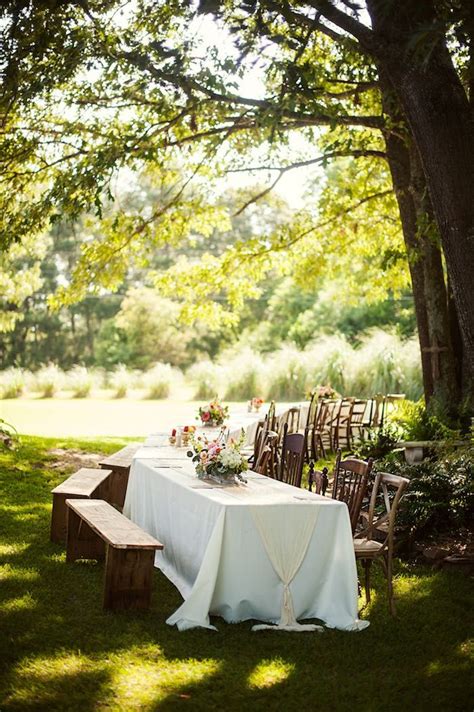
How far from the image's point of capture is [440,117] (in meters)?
7.38

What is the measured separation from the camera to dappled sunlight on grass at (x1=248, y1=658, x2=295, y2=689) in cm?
466

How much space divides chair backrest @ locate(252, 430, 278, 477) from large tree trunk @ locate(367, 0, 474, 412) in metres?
2.49

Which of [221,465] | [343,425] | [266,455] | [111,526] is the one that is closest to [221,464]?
[221,465]

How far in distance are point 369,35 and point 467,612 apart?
5035 mm

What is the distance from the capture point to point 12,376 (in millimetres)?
32188

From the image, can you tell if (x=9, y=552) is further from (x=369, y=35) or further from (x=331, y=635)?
(x=369, y=35)

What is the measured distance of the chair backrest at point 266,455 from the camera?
27.6ft

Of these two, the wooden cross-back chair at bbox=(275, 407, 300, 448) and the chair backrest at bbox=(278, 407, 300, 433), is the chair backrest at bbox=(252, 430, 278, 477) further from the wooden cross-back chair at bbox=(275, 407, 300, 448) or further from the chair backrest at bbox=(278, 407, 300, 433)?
the chair backrest at bbox=(278, 407, 300, 433)

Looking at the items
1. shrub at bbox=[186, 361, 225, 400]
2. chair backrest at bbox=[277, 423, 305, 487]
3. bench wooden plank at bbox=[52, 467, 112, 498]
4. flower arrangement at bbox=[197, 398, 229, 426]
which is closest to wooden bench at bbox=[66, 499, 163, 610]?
bench wooden plank at bbox=[52, 467, 112, 498]

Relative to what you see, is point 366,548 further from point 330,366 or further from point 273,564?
point 330,366

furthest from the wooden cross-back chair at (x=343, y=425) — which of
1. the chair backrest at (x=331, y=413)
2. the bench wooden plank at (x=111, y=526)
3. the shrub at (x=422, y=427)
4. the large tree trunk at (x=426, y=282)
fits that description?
the bench wooden plank at (x=111, y=526)

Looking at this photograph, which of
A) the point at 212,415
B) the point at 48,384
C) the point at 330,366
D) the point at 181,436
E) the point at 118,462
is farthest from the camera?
the point at 48,384

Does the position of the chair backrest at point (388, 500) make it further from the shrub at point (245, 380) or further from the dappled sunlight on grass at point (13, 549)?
the shrub at point (245, 380)

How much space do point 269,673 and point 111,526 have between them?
2.08m
